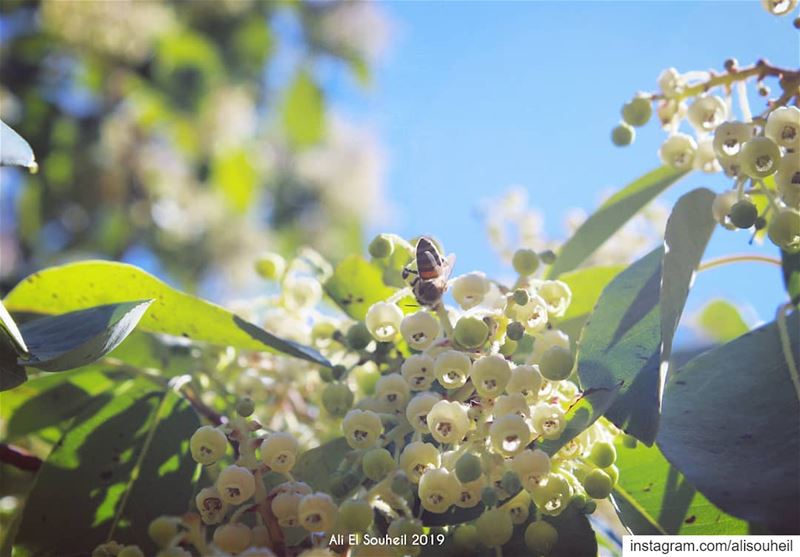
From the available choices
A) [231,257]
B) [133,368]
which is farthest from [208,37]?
[133,368]

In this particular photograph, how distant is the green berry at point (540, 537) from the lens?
0.49 meters

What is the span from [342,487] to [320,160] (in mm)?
4607

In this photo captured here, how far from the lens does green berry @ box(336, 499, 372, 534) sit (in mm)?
448

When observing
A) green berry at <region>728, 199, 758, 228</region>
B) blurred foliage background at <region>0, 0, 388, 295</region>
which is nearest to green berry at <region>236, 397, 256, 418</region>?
green berry at <region>728, 199, 758, 228</region>

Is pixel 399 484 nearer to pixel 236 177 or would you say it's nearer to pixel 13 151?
pixel 13 151

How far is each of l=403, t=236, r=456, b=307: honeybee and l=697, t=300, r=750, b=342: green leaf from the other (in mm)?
472

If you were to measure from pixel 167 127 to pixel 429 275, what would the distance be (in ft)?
11.1

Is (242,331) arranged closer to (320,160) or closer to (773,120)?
(773,120)

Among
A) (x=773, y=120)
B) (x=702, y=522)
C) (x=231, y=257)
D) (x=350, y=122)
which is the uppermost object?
(x=350, y=122)

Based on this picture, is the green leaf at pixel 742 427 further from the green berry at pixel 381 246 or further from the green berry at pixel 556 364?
the green berry at pixel 381 246

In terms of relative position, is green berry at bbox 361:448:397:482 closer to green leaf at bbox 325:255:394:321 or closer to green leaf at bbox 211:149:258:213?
green leaf at bbox 325:255:394:321

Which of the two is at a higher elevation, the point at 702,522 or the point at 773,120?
the point at 773,120

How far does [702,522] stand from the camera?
559mm

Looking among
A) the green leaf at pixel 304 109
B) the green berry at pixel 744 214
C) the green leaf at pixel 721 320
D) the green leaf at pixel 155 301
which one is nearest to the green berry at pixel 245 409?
the green leaf at pixel 155 301
